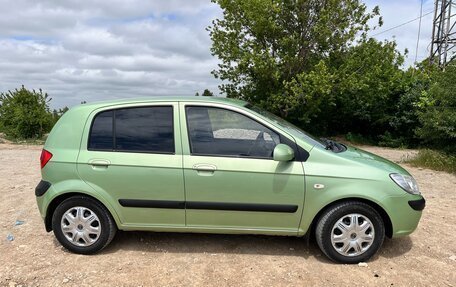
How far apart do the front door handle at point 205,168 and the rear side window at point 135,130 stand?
0.34 meters

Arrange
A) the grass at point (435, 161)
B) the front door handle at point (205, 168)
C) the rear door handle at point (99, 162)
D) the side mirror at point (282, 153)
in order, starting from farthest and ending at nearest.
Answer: the grass at point (435, 161) < the rear door handle at point (99, 162) < the front door handle at point (205, 168) < the side mirror at point (282, 153)

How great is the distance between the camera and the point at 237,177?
3863 mm

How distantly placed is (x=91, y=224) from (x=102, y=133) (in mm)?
981

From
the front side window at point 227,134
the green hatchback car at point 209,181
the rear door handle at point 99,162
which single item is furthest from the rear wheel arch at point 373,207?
the rear door handle at point 99,162

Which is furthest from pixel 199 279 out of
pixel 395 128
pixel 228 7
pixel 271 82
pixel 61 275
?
pixel 395 128

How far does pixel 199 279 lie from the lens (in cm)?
365

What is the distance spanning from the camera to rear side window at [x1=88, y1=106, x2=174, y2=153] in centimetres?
405

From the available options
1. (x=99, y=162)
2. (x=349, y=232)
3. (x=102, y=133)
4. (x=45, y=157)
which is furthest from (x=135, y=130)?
(x=349, y=232)

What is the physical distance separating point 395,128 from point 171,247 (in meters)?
12.7

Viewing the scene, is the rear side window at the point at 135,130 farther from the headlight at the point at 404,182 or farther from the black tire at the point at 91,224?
the headlight at the point at 404,182

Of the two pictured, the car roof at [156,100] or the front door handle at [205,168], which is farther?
the car roof at [156,100]

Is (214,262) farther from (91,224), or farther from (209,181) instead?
(91,224)

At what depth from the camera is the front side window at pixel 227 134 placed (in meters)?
3.98

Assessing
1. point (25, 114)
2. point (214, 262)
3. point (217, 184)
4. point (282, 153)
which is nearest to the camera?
point (282, 153)
